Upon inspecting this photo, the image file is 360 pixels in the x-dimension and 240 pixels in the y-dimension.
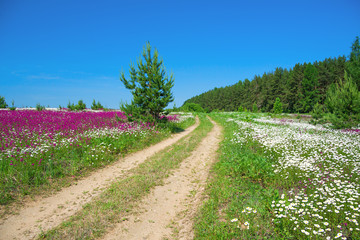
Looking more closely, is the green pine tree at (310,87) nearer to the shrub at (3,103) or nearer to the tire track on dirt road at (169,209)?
the tire track on dirt road at (169,209)

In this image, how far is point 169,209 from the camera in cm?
493

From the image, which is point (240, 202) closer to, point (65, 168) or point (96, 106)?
point (65, 168)

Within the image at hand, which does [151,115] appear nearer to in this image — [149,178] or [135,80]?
[135,80]

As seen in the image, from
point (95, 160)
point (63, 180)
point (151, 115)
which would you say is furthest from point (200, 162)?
point (151, 115)

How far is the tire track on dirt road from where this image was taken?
3.94 meters

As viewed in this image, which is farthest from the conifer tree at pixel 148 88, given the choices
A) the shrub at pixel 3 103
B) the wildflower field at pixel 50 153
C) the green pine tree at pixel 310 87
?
the green pine tree at pixel 310 87

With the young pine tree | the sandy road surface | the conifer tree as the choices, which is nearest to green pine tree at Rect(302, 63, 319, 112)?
the young pine tree

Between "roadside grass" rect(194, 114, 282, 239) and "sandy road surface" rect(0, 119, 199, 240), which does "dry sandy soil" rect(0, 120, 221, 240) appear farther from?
"roadside grass" rect(194, 114, 282, 239)

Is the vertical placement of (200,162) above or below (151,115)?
below

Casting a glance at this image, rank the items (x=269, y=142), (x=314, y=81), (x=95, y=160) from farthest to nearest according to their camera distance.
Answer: (x=314, y=81), (x=269, y=142), (x=95, y=160)

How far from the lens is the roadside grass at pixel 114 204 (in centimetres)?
383

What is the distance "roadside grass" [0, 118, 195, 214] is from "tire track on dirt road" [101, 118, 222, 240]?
3307 mm

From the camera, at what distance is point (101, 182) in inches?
254

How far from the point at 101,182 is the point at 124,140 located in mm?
4777
